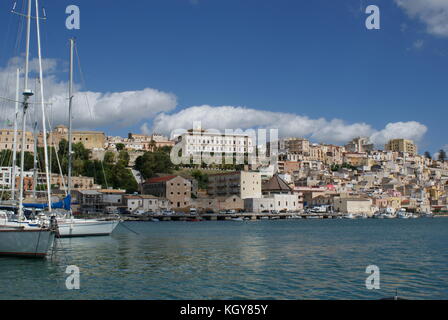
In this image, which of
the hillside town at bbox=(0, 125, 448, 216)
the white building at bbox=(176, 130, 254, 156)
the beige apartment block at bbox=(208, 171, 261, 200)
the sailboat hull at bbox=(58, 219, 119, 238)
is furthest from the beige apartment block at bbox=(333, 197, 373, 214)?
the sailboat hull at bbox=(58, 219, 119, 238)

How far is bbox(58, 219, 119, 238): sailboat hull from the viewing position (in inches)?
1171

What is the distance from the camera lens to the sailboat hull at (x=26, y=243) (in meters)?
18.7

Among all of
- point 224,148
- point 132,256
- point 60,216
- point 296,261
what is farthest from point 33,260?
point 224,148

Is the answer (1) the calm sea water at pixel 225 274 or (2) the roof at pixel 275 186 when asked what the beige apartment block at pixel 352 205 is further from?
(1) the calm sea water at pixel 225 274

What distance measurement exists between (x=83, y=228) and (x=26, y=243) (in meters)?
12.2

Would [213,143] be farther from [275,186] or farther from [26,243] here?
[26,243]

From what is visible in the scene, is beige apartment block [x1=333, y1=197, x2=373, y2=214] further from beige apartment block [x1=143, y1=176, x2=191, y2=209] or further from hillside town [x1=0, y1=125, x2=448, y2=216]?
beige apartment block [x1=143, y1=176, x2=191, y2=209]

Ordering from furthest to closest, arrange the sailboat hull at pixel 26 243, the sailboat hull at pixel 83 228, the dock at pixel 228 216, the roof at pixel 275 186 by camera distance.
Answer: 1. the roof at pixel 275 186
2. the dock at pixel 228 216
3. the sailboat hull at pixel 83 228
4. the sailboat hull at pixel 26 243

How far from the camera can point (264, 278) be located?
50.5 feet

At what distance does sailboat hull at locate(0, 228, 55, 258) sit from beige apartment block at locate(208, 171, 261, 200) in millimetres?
74411

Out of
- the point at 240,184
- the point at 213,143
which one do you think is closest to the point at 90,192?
the point at 240,184

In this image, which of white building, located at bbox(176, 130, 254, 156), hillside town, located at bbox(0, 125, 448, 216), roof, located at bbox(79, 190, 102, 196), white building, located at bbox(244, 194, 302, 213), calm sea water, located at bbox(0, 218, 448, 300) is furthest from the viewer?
white building, located at bbox(176, 130, 254, 156)

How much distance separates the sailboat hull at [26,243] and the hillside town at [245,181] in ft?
138

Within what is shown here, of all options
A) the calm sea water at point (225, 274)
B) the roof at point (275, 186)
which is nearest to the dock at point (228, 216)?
the roof at point (275, 186)
